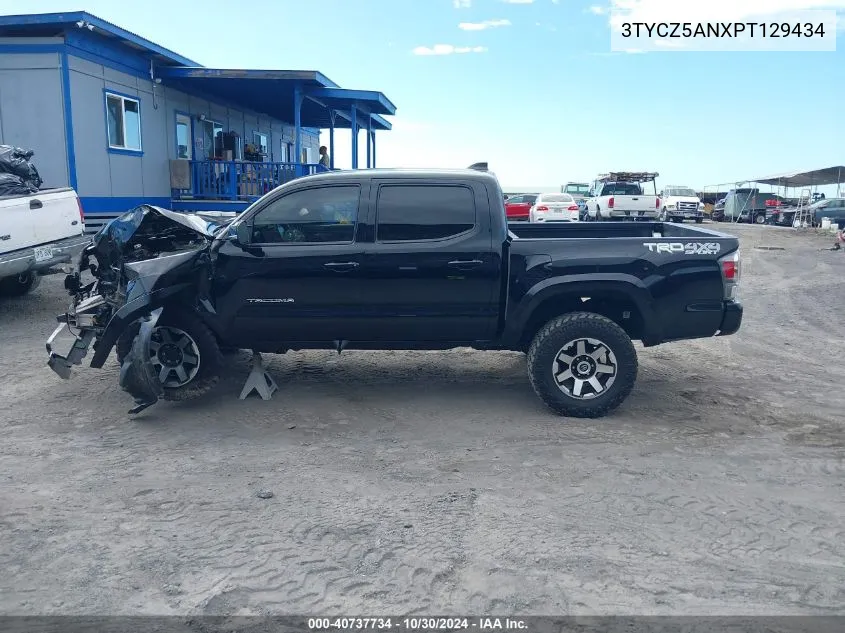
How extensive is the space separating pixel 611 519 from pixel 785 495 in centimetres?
118

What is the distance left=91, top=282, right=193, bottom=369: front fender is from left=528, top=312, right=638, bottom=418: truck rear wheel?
9.77 feet

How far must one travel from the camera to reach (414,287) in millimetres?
5559

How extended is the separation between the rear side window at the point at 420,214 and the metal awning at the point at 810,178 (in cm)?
2936

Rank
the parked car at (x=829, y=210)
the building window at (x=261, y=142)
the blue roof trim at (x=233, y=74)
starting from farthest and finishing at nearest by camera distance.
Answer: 1. the parked car at (x=829, y=210)
2. the building window at (x=261, y=142)
3. the blue roof trim at (x=233, y=74)

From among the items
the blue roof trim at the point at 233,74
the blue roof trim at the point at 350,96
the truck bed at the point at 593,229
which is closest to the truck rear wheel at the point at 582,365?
the truck bed at the point at 593,229

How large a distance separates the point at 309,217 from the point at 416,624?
3.55m

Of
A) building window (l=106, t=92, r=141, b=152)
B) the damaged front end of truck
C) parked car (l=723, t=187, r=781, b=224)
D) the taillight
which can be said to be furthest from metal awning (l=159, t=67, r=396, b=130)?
parked car (l=723, t=187, r=781, b=224)

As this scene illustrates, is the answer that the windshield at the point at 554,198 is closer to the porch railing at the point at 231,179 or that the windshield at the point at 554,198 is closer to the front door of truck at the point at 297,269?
the porch railing at the point at 231,179

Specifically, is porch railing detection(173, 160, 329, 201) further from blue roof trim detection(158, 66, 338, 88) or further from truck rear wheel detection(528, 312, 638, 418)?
truck rear wheel detection(528, 312, 638, 418)

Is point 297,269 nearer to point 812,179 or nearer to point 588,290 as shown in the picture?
point 588,290

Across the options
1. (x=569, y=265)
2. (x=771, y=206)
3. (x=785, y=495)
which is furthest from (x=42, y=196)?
(x=771, y=206)

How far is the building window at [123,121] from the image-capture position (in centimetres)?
1424

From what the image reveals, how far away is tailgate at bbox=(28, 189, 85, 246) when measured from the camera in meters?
8.76

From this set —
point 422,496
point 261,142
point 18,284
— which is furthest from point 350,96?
point 422,496
